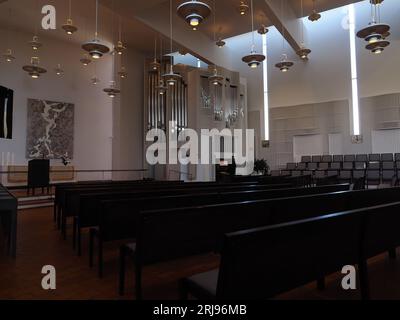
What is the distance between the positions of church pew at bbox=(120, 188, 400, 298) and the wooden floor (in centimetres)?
27

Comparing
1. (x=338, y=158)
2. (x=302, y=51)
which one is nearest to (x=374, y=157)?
(x=338, y=158)

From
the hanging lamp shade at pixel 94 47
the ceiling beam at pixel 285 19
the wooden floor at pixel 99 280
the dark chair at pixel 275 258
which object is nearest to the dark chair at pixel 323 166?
the ceiling beam at pixel 285 19

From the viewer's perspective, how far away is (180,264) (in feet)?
9.14

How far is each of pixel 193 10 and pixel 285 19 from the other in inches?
247

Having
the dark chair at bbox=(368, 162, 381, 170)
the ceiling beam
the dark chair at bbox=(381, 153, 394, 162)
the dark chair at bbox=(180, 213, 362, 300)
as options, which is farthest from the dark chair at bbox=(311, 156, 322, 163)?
the dark chair at bbox=(180, 213, 362, 300)

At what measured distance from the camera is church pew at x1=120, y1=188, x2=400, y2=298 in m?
1.91

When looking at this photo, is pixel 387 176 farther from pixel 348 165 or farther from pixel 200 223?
pixel 200 223

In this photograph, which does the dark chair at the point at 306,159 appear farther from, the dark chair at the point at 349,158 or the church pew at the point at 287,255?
the church pew at the point at 287,255

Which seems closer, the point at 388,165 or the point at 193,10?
the point at 193,10

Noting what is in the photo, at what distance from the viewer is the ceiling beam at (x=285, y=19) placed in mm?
7895

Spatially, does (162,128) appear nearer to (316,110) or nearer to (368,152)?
(316,110)

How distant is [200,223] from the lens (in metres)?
2.16
